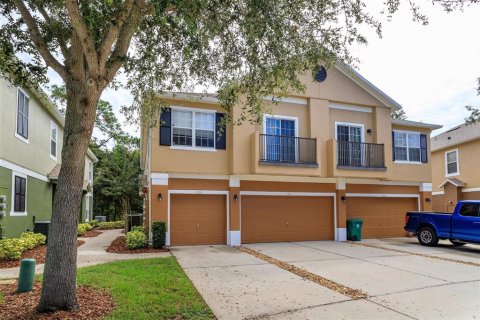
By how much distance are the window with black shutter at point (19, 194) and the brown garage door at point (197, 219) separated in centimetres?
544

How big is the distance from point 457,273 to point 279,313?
19.2ft

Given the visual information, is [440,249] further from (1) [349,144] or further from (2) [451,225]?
(1) [349,144]

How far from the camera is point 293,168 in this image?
14.7 meters

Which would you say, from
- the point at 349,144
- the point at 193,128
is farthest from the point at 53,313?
the point at 349,144

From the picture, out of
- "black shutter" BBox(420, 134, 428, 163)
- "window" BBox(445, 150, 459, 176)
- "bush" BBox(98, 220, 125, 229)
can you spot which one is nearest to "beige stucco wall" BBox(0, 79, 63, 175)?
"bush" BBox(98, 220, 125, 229)

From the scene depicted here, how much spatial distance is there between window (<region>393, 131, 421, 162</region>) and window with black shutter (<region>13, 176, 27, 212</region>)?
1606 cm

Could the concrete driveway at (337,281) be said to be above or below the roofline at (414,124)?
below

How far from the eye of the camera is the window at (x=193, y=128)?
1421 centimetres

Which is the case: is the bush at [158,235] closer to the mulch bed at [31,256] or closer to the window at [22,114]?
the mulch bed at [31,256]

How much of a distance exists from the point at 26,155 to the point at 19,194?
1566mm

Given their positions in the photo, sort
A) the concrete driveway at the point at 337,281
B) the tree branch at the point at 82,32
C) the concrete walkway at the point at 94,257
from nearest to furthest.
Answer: the tree branch at the point at 82,32
the concrete driveway at the point at 337,281
the concrete walkway at the point at 94,257


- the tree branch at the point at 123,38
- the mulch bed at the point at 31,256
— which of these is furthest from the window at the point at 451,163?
the mulch bed at the point at 31,256

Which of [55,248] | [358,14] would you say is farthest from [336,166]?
[55,248]

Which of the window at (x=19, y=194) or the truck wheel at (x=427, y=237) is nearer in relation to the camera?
the window at (x=19, y=194)
